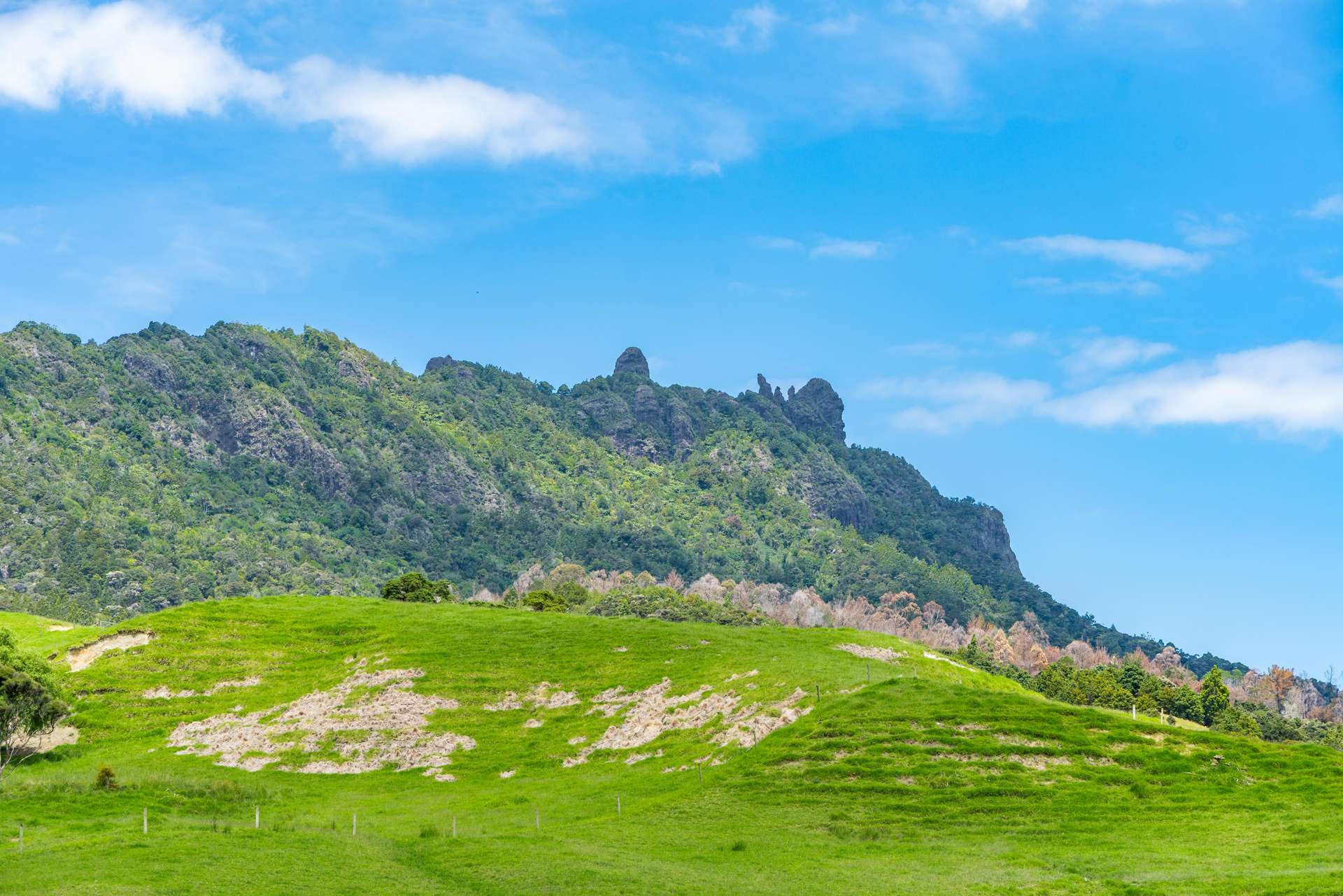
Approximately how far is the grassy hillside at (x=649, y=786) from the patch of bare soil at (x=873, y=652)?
1.59 metres

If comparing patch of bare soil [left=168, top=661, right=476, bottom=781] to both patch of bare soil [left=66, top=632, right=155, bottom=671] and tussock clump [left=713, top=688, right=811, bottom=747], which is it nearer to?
patch of bare soil [left=66, top=632, right=155, bottom=671]

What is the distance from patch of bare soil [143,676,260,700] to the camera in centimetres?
9812

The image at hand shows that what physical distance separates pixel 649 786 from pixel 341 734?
30012mm

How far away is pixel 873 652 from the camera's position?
350ft

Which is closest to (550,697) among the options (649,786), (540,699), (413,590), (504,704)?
(540,699)

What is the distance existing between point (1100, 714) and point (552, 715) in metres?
40.2

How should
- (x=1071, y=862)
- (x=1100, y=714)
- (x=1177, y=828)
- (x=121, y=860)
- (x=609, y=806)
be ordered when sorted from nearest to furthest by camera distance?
(x=121, y=860) < (x=1071, y=862) < (x=1177, y=828) < (x=609, y=806) < (x=1100, y=714)

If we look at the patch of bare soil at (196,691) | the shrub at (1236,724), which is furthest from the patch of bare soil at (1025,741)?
the shrub at (1236,724)

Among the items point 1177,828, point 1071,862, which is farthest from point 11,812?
point 1177,828

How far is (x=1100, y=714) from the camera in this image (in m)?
70.8

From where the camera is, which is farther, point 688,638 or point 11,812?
point 688,638

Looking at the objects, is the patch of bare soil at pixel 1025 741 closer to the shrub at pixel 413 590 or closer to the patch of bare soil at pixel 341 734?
the patch of bare soil at pixel 341 734

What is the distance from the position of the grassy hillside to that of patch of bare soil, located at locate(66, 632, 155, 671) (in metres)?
1.19

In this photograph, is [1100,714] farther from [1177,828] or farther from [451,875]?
[451,875]
